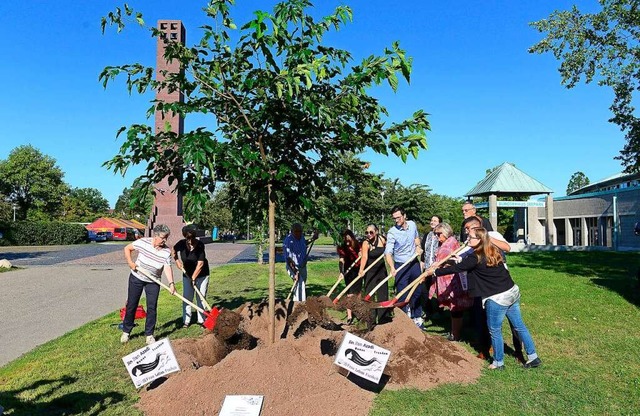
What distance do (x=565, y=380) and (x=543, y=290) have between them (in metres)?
7.59

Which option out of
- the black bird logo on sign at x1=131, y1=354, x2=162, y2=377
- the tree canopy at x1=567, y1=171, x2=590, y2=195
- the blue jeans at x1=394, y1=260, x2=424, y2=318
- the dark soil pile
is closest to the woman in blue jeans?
the dark soil pile

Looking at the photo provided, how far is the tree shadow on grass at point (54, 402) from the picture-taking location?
168 inches

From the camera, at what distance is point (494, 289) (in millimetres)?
5293

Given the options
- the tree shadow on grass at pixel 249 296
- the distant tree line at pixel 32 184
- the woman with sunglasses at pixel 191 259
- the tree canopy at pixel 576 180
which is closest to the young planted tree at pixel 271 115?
the woman with sunglasses at pixel 191 259

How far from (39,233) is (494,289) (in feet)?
185

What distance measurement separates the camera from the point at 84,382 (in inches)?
200

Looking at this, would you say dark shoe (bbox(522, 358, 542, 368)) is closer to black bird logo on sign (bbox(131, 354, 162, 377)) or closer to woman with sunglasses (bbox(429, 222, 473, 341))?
woman with sunglasses (bbox(429, 222, 473, 341))

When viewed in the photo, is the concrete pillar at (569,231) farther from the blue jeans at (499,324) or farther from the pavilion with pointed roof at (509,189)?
the blue jeans at (499,324)

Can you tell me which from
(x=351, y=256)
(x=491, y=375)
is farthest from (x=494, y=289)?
(x=351, y=256)

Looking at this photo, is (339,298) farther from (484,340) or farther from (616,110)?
(616,110)

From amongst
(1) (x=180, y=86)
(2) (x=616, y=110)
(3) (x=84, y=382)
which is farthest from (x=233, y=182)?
(2) (x=616, y=110)

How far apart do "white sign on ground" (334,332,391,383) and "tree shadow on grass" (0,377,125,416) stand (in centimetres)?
213

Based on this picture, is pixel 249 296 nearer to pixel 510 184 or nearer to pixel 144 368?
pixel 144 368

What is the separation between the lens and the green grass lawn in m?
4.33
